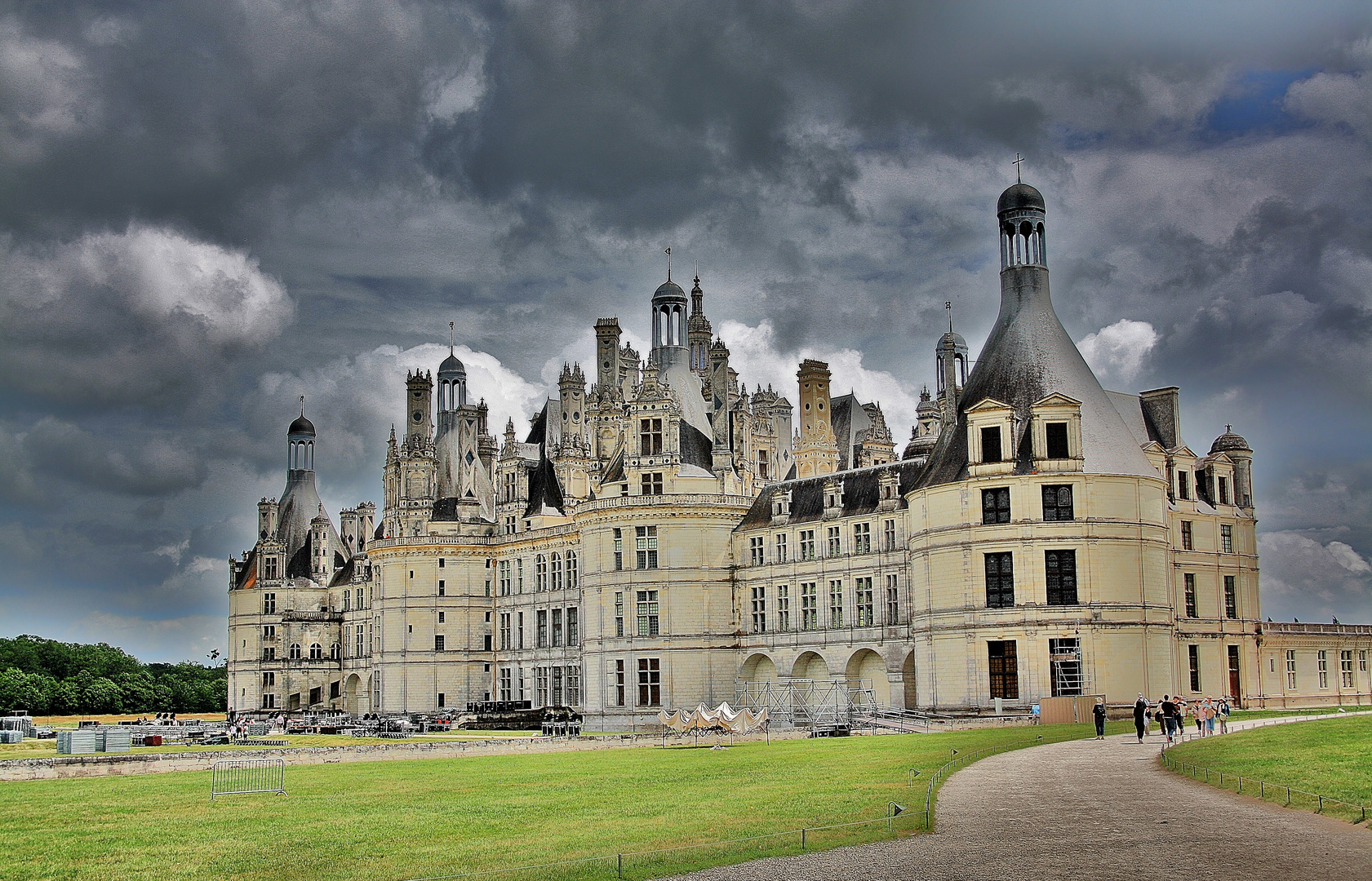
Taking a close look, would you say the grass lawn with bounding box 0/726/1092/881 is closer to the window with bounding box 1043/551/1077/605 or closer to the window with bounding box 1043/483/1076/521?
the window with bounding box 1043/551/1077/605

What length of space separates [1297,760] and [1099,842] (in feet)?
36.8

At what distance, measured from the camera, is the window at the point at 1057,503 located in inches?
2429

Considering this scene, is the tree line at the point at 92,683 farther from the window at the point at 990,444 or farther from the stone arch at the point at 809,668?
the window at the point at 990,444

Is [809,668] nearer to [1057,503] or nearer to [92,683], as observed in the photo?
[1057,503]

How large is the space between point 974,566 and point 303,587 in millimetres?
73999

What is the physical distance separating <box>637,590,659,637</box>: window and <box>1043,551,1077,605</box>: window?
83.1ft

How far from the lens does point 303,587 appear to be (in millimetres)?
119938

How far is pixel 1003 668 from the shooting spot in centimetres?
6141

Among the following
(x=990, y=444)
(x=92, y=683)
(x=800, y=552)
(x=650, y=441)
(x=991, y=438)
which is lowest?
(x=92, y=683)

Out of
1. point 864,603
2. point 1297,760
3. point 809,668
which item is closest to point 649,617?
point 809,668

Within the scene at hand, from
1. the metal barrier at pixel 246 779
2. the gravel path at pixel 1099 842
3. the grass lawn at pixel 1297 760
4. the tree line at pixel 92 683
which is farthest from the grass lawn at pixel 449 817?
the tree line at pixel 92 683

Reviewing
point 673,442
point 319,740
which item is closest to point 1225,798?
point 319,740

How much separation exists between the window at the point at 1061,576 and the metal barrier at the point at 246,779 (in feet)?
113

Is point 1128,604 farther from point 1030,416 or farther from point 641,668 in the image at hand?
point 641,668
